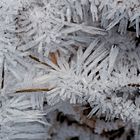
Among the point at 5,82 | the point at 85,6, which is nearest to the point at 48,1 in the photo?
the point at 85,6

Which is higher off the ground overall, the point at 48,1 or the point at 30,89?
the point at 48,1

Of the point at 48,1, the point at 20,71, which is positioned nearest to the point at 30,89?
the point at 20,71

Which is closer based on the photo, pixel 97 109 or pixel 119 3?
pixel 119 3

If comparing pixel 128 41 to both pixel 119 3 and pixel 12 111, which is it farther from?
pixel 12 111

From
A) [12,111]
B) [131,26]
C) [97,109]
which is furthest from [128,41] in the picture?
[12,111]

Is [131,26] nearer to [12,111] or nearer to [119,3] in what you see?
[119,3]

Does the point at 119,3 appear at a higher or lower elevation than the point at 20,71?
higher
